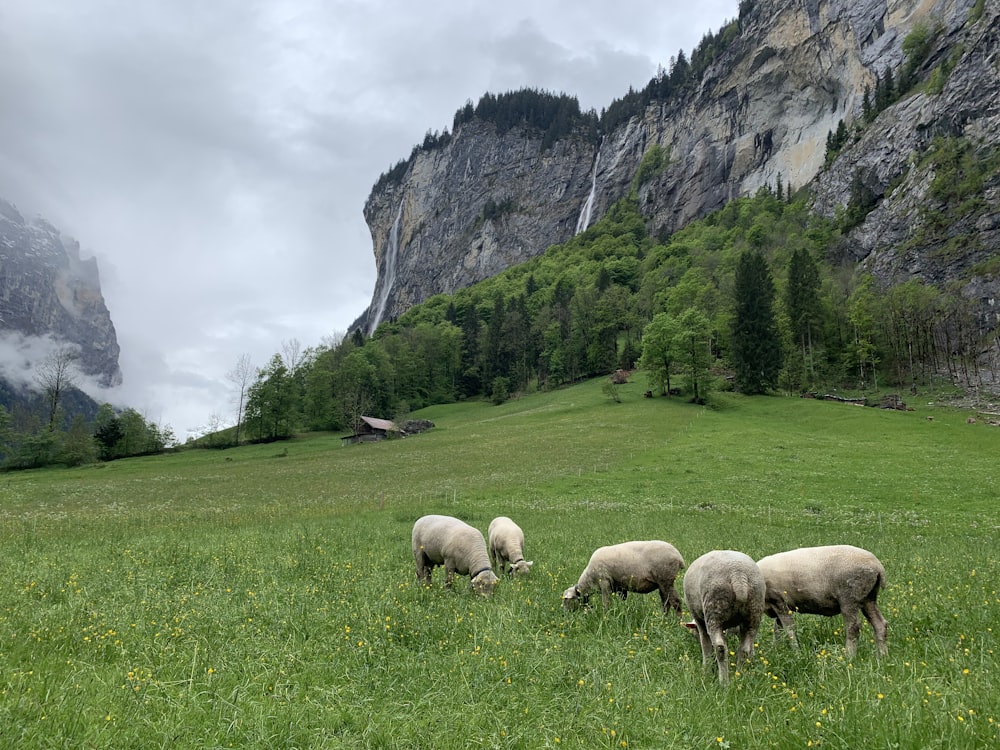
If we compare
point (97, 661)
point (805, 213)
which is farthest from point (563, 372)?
point (97, 661)

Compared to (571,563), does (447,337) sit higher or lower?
higher

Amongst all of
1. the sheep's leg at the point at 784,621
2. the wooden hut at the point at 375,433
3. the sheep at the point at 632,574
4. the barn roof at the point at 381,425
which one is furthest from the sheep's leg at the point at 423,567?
the barn roof at the point at 381,425

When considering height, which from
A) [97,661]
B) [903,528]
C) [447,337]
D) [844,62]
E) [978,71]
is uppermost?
[844,62]

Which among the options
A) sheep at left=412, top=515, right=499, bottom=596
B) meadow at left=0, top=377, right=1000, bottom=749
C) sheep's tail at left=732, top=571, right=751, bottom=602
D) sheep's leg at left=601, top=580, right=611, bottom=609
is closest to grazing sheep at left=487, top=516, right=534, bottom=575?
meadow at left=0, top=377, right=1000, bottom=749

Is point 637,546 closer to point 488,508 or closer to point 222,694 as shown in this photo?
point 222,694

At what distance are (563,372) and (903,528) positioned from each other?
89.6 m

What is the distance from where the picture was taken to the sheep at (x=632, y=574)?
9641 mm

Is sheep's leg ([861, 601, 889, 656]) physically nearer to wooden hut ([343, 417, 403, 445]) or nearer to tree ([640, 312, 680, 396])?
tree ([640, 312, 680, 396])

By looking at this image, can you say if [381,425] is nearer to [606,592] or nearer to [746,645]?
[606,592]

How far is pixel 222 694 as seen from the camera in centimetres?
592

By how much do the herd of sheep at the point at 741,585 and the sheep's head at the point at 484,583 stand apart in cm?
2

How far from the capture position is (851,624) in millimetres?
7496

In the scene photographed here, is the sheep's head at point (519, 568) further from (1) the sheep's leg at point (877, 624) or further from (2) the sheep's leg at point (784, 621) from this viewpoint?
(1) the sheep's leg at point (877, 624)

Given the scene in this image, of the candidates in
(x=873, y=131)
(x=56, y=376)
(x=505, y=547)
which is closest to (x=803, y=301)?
(x=873, y=131)
